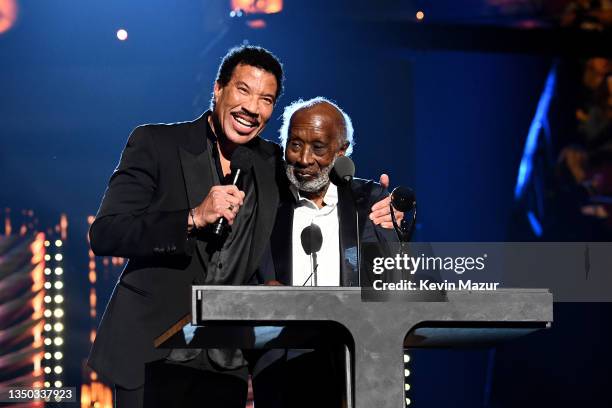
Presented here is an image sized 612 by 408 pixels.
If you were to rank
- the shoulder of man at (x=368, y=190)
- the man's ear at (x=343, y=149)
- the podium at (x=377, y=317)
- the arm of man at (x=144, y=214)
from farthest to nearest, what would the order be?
the man's ear at (x=343, y=149), the shoulder of man at (x=368, y=190), the arm of man at (x=144, y=214), the podium at (x=377, y=317)

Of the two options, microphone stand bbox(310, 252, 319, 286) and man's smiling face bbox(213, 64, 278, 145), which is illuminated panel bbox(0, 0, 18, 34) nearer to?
man's smiling face bbox(213, 64, 278, 145)

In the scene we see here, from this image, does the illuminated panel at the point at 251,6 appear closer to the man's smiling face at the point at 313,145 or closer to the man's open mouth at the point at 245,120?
the man's smiling face at the point at 313,145

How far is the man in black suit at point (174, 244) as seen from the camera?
2.56m

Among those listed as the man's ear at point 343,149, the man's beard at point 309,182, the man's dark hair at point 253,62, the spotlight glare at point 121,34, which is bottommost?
the man's beard at point 309,182

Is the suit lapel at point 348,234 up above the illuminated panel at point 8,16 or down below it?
below

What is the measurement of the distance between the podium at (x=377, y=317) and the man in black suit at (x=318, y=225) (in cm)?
26

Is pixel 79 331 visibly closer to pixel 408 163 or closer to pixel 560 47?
pixel 408 163

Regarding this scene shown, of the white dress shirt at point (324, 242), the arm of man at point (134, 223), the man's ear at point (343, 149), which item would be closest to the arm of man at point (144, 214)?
the arm of man at point (134, 223)

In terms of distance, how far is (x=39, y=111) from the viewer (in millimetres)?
4605

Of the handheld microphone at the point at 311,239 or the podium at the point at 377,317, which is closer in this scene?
the podium at the point at 377,317

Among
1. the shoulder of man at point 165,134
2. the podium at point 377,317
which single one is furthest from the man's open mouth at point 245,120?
the podium at point 377,317

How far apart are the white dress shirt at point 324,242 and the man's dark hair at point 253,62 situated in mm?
335

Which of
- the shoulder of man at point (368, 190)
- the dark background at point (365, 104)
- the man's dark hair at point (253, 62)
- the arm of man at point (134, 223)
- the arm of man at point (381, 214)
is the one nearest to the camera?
the arm of man at point (134, 223)

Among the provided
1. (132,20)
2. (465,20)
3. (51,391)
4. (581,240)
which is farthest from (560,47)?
(51,391)
